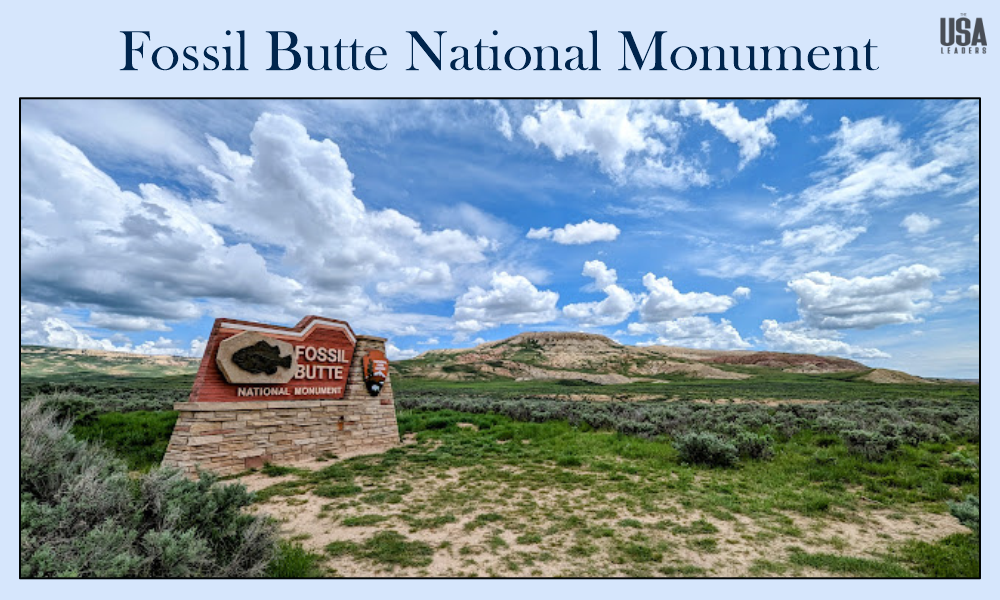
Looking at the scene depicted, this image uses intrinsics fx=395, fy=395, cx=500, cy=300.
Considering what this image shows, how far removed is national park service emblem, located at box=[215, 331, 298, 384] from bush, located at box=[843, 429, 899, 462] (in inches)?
612

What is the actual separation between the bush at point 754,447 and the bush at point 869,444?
2045 mm

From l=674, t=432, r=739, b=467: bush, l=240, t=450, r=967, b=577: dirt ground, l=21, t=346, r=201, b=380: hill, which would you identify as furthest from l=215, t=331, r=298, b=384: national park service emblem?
l=21, t=346, r=201, b=380: hill

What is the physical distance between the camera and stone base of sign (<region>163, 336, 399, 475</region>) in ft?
29.8

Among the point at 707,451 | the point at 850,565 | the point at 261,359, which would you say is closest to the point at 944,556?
the point at 850,565

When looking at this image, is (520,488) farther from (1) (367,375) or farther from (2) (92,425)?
(2) (92,425)

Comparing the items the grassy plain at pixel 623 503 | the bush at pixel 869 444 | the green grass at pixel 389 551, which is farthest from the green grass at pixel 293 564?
the bush at pixel 869 444

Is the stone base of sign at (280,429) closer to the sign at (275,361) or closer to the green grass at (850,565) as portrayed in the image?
the sign at (275,361)

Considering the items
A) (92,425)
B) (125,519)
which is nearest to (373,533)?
(125,519)

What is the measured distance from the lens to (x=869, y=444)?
10.6 metres

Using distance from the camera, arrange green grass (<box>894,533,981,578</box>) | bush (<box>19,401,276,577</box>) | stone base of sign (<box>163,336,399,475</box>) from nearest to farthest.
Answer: bush (<box>19,401,276,577</box>)
green grass (<box>894,533,981,578</box>)
stone base of sign (<box>163,336,399,475</box>)

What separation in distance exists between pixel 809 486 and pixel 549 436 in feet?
25.2

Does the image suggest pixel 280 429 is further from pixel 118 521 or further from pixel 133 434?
pixel 118 521

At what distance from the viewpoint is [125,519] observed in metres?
3.76

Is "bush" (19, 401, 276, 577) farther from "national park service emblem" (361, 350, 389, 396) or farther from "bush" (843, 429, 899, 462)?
"bush" (843, 429, 899, 462)
